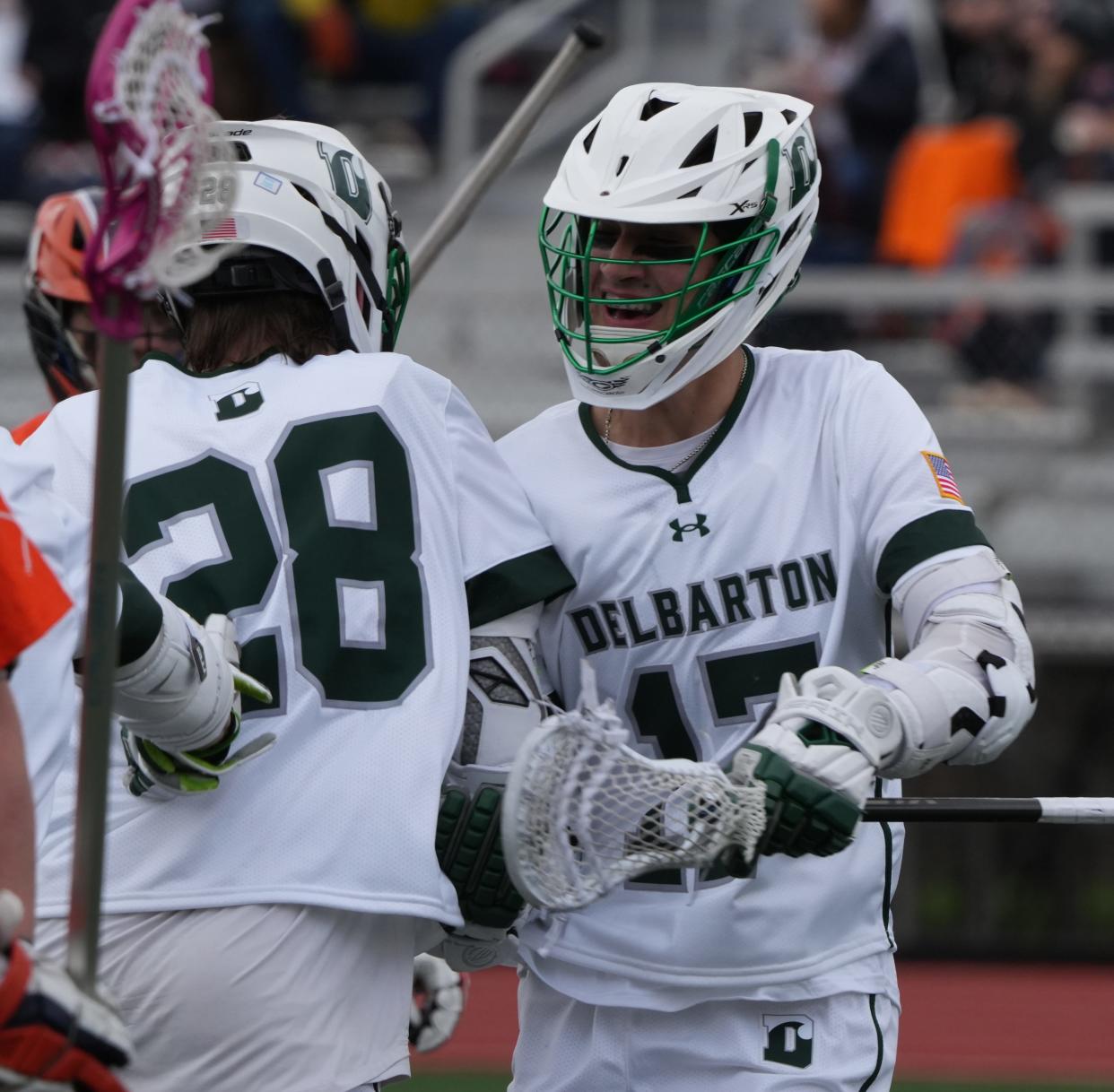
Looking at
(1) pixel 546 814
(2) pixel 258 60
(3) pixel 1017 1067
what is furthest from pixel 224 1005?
(2) pixel 258 60

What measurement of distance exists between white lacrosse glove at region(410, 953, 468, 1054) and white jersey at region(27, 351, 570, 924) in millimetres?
913

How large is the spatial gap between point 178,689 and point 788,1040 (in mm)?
1173

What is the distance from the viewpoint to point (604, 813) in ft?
9.61

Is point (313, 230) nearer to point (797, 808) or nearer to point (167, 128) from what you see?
point (167, 128)

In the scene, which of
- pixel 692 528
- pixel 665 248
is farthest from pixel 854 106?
pixel 692 528

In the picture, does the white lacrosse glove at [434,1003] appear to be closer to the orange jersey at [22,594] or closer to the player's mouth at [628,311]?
the player's mouth at [628,311]

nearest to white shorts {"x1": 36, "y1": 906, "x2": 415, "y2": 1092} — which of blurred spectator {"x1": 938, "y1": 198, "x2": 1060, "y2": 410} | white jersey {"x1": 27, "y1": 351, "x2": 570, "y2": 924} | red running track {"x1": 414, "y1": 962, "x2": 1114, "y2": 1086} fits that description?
white jersey {"x1": 27, "y1": 351, "x2": 570, "y2": 924}

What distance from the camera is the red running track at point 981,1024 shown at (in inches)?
309

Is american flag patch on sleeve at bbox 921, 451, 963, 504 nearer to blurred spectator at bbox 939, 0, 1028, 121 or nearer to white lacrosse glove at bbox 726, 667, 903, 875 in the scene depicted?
white lacrosse glove at bbox 726, 667, 903, 875

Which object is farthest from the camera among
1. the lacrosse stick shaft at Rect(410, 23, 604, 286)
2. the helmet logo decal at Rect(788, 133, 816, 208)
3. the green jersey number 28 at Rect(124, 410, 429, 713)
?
the lacrosse stick shaft at Rect(410, 23, 604, 286)

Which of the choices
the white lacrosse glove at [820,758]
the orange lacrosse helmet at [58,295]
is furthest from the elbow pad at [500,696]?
the orange lacrosse helmet at [58,295]

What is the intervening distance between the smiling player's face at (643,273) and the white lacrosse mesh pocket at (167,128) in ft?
3.44

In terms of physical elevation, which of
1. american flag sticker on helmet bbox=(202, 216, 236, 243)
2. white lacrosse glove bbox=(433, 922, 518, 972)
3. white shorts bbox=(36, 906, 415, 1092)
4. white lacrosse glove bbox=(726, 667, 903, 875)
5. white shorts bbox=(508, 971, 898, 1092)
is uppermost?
american flag sticker on helmet bbox=(202, 216, 236, 243)

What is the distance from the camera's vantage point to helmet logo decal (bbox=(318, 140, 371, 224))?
335 cm
